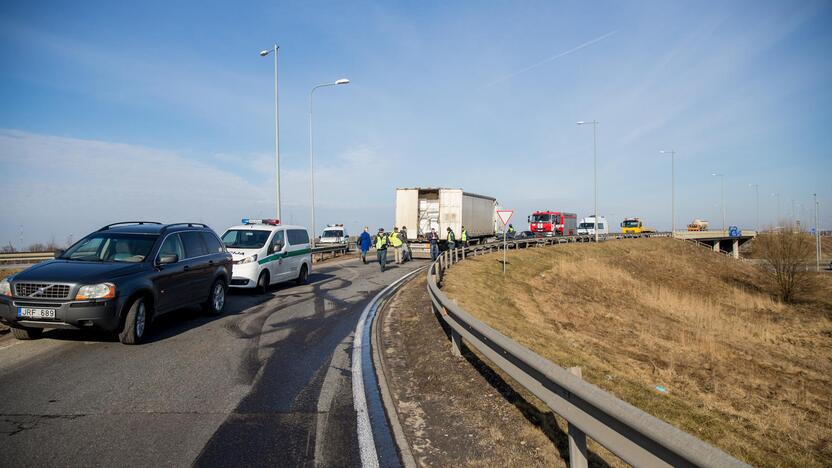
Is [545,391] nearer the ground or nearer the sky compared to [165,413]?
nearer the sky

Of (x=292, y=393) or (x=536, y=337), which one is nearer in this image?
(x=292, y=393)

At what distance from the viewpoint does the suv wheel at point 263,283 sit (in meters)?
13.4

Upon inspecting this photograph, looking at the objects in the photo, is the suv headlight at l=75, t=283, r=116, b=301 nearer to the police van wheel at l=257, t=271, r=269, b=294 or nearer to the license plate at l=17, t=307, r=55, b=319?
the license plate at l=17, t=307, r=55, b=319

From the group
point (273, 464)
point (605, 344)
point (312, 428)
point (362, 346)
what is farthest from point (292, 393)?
point (605, 344)

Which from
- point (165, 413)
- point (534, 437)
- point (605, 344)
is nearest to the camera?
point (534, 437)

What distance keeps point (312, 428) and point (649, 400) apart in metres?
4.89

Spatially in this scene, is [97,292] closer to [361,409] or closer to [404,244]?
[361,409]

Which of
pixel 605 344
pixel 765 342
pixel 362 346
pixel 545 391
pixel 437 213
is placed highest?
pixel 437 213

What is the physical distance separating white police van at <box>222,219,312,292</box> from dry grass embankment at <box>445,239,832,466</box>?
4.93 m

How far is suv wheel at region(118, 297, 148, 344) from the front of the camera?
23.5ft

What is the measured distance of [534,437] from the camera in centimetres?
417

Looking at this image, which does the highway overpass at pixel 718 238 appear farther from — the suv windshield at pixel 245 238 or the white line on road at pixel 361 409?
the white line on road at pixel 361 409

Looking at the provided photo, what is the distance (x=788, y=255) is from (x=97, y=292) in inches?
1416

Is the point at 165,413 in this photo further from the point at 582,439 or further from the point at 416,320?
the point at 416,320
